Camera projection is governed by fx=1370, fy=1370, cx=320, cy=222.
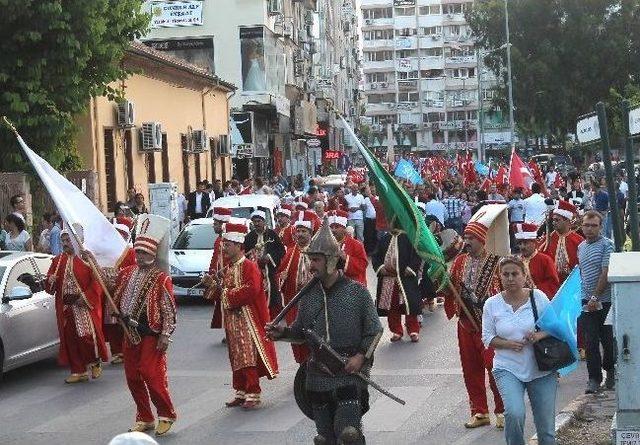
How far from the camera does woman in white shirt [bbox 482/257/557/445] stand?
28.6 feet

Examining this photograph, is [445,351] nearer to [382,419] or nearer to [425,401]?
Answer: [425,401]

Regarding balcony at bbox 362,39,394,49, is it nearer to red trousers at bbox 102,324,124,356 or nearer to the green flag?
red trousers at bbox 102,324,124,356

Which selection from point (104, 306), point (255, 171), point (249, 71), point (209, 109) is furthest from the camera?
point (255, 171)

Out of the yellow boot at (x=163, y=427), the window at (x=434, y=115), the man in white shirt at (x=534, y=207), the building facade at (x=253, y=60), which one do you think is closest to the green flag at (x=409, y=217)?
the yellow boot at (x=163, y=427)

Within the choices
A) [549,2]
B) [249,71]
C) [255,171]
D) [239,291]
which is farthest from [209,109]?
[549,2]

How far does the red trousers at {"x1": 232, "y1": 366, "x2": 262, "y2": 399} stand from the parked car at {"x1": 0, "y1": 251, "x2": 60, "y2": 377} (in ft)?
8.15

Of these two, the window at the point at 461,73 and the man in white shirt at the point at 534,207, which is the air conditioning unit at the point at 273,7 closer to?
the man in white shirt at the point at 534,207

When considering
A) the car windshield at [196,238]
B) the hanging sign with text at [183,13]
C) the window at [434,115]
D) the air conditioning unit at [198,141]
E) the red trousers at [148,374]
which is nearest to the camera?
the red trousers at [148,374]

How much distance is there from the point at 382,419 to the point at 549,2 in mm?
65668

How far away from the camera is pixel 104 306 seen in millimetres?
14812

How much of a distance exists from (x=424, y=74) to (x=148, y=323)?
129113mm

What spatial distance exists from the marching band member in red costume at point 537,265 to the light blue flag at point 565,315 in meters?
2.79

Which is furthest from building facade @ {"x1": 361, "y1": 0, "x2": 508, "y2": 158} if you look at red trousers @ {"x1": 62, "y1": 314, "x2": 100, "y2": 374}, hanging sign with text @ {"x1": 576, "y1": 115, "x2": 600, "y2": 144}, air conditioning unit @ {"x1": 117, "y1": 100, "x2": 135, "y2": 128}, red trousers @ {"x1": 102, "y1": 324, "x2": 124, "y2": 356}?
hanging sign with text @ {"x1": 576, "y1": 115, "x2": 600, "y2": 144}

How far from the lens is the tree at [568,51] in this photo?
73750mm
